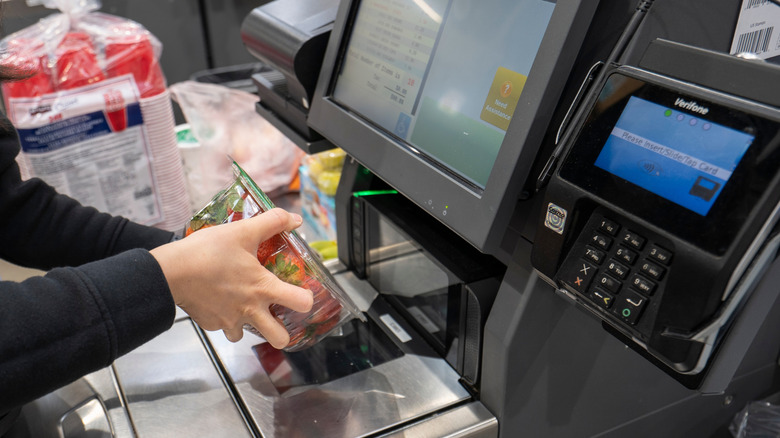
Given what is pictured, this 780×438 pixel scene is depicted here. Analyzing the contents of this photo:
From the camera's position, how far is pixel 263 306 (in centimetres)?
66

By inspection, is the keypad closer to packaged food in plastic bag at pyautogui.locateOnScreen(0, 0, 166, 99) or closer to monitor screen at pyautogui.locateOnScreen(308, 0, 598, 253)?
monitor screen at pyautogui.locateOnScreen(308, 0, 598, 253)

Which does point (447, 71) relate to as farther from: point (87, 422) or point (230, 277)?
point (87, 422)

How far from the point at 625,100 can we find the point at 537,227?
0.14 m

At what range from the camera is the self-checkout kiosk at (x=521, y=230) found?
479mm

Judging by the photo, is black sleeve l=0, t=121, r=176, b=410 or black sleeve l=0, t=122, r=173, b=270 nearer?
black sleeve l=0, t=121, r=176, b=410

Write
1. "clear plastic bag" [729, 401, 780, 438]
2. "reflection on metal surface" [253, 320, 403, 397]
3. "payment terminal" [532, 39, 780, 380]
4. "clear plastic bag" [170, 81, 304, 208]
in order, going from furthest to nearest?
1. "clear plastic bag" [170, 81, 304, 208]
2. "clear plastic bag" [729, 401, 780, 438]
3. "reflection on metal surface" [253, 320, 403, 397]
4. "payment terminal" [532, 39, 780, 380]

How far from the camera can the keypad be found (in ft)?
1.61

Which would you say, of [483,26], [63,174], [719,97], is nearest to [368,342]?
[483,26]

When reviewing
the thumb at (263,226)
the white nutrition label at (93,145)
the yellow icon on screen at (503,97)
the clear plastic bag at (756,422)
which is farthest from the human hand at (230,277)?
the white nutrition label at (93,145)

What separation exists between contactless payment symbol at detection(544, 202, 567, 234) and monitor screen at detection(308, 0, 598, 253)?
5 cm

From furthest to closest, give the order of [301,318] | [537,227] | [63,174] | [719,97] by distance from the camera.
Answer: [63,174] < [301,318] < [537,227] < [719,97]

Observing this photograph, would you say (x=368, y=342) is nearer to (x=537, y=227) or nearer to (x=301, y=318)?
(x=301, y=318)

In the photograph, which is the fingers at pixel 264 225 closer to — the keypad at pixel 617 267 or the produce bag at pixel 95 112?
the keypad at pixel 617 267

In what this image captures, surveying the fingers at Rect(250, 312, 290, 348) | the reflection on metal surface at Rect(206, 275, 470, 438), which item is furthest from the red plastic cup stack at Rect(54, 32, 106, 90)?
the fingers at Rect(250, 312, 290, 348)
